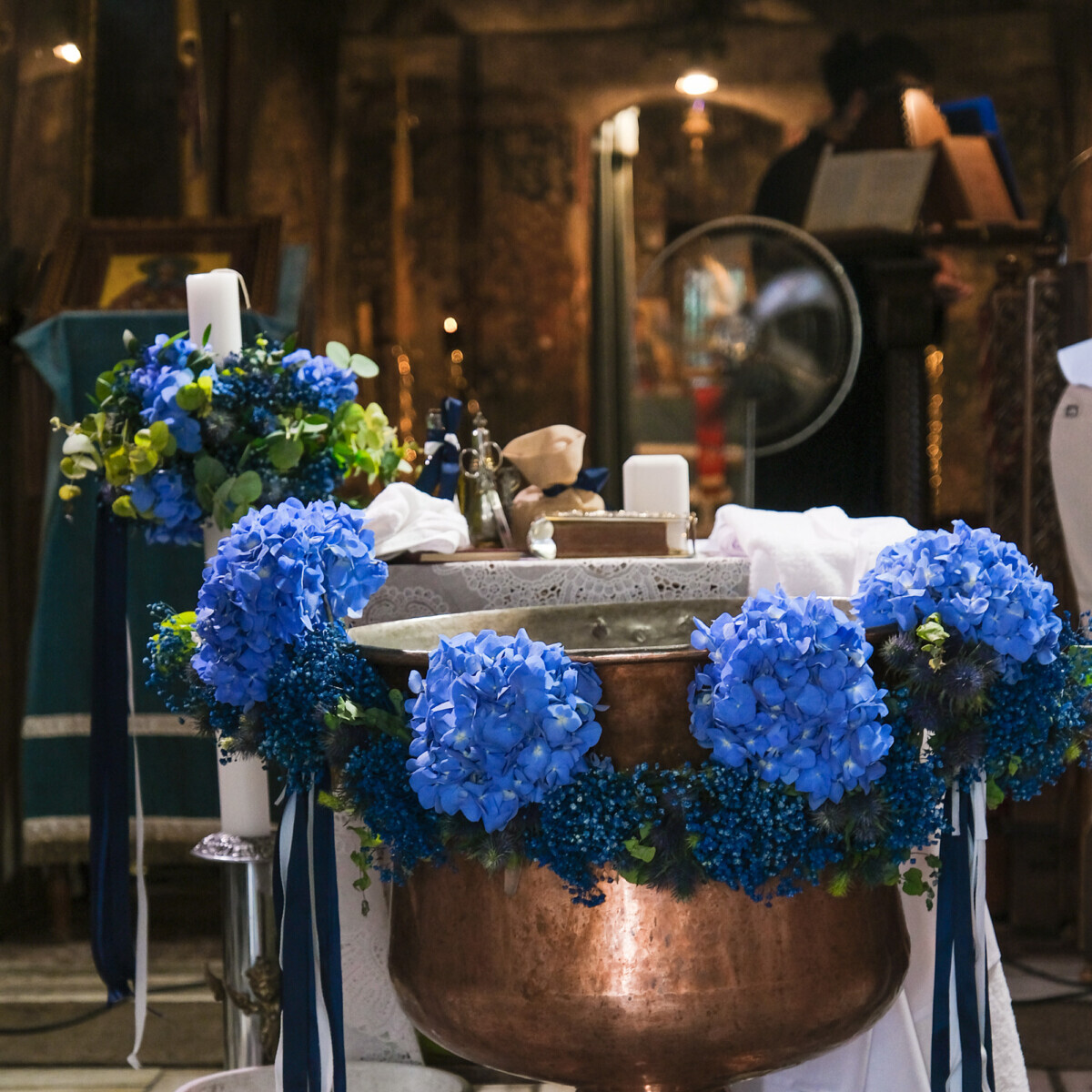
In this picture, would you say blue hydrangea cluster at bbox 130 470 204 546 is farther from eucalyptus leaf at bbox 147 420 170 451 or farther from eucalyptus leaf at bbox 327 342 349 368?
eucalyptus leaf at bbox 327 342 349 368

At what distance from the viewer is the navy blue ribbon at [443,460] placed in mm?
2176

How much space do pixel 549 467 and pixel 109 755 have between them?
0.78 meters

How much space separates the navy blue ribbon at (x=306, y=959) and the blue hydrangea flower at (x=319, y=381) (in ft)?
2.26

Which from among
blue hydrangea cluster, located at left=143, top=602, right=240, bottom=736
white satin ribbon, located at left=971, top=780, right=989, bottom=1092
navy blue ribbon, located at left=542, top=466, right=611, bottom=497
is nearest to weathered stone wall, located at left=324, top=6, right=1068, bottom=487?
navy blue ribbon, located at left=542, top=466, right=611, bottom=497

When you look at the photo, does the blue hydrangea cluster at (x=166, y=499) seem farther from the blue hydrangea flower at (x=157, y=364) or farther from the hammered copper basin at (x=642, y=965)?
the hammered copper basin at (x=642, y=965)

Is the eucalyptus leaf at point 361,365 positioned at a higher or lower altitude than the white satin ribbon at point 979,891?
→ higher

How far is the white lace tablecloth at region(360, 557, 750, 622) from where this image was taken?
192 cm

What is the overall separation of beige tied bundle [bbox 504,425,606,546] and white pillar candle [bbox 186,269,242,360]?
49cm

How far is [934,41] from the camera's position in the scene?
453 centimetres

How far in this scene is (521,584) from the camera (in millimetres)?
1928

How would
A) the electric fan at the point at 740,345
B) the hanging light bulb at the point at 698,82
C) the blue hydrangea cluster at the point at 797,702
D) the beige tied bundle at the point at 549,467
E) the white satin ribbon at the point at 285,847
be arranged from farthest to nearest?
the hanging light bulb at the point at 698,82 < the electric fan at the point at 740,345 < the beige tied bundle at the point at 549,467 < the white satin ribbon at the point at 285,847 < the blue hydrangea cluster at the point at 797,702

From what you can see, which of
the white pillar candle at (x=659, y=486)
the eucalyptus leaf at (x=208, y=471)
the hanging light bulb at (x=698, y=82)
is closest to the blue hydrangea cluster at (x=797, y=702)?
the eucalyptus leaf at (x=208, y=471)

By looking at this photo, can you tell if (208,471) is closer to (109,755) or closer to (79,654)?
(109,755)

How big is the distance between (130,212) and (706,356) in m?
1.78
